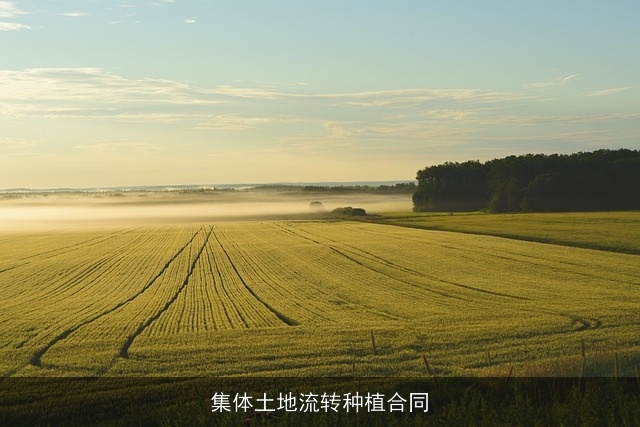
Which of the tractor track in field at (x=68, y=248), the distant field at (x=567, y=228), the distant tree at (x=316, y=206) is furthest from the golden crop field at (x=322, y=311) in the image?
the distant tree at (x=316, y=206)

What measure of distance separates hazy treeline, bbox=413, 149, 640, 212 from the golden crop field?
5211 centimetres

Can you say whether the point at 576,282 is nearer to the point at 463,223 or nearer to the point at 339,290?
the point at 339,290

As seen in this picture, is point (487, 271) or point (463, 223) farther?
Answer: point (463, 223)

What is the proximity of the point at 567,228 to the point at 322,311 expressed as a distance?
1578 inches

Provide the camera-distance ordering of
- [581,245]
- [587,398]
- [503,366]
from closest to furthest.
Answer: [587,398], [503,366], [581,245]

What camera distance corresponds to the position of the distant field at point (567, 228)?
54.3 metres

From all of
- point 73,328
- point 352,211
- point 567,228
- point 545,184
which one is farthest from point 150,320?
point 352,211

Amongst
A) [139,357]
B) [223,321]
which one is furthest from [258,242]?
[139,357]

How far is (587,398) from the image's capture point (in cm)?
1312

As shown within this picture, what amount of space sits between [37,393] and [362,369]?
24.5 feet

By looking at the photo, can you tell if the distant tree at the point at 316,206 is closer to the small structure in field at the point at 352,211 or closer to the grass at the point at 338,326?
the small structure in field at the point at 352,211

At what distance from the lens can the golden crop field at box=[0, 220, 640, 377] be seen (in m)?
21.2

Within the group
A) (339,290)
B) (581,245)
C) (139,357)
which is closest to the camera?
(139,357)

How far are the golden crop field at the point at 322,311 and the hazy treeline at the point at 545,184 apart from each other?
5211 cm
